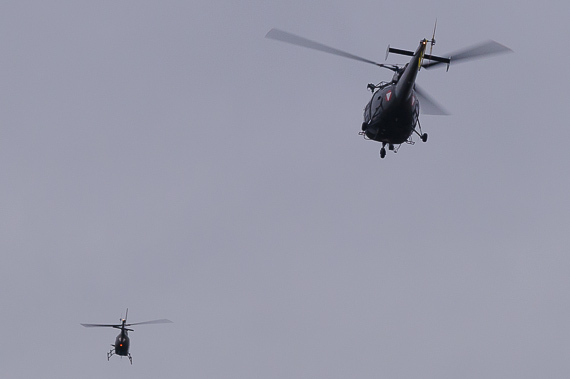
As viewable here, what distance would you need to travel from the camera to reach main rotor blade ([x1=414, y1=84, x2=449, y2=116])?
5012cm

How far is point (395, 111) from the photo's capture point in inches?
1875

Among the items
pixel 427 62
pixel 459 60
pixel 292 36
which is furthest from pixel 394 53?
pixel 292 36

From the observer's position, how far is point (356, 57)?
45.2 metres

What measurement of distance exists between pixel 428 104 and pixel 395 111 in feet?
12.6

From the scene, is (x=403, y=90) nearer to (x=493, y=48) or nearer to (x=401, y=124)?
(x=401, y=124)

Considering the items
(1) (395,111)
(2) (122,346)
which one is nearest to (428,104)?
(1) (395,111)

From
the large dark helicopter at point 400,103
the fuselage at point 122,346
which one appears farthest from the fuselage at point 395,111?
the fuselage at point 122,346

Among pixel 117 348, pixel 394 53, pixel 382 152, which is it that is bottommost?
pixel 117 348

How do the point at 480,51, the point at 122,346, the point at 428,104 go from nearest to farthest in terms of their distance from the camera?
the point at 480,51 < the point at 428,104 < the point at 122,346

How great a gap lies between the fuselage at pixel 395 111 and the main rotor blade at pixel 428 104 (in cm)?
131

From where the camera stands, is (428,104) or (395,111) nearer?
(395,111)

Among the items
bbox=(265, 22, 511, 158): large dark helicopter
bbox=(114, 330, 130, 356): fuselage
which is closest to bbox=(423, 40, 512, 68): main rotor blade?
bbox=(265, 22, 511, 158): large dark helicopter

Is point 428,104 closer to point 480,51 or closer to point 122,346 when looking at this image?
point 480,51

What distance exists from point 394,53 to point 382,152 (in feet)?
23.0
